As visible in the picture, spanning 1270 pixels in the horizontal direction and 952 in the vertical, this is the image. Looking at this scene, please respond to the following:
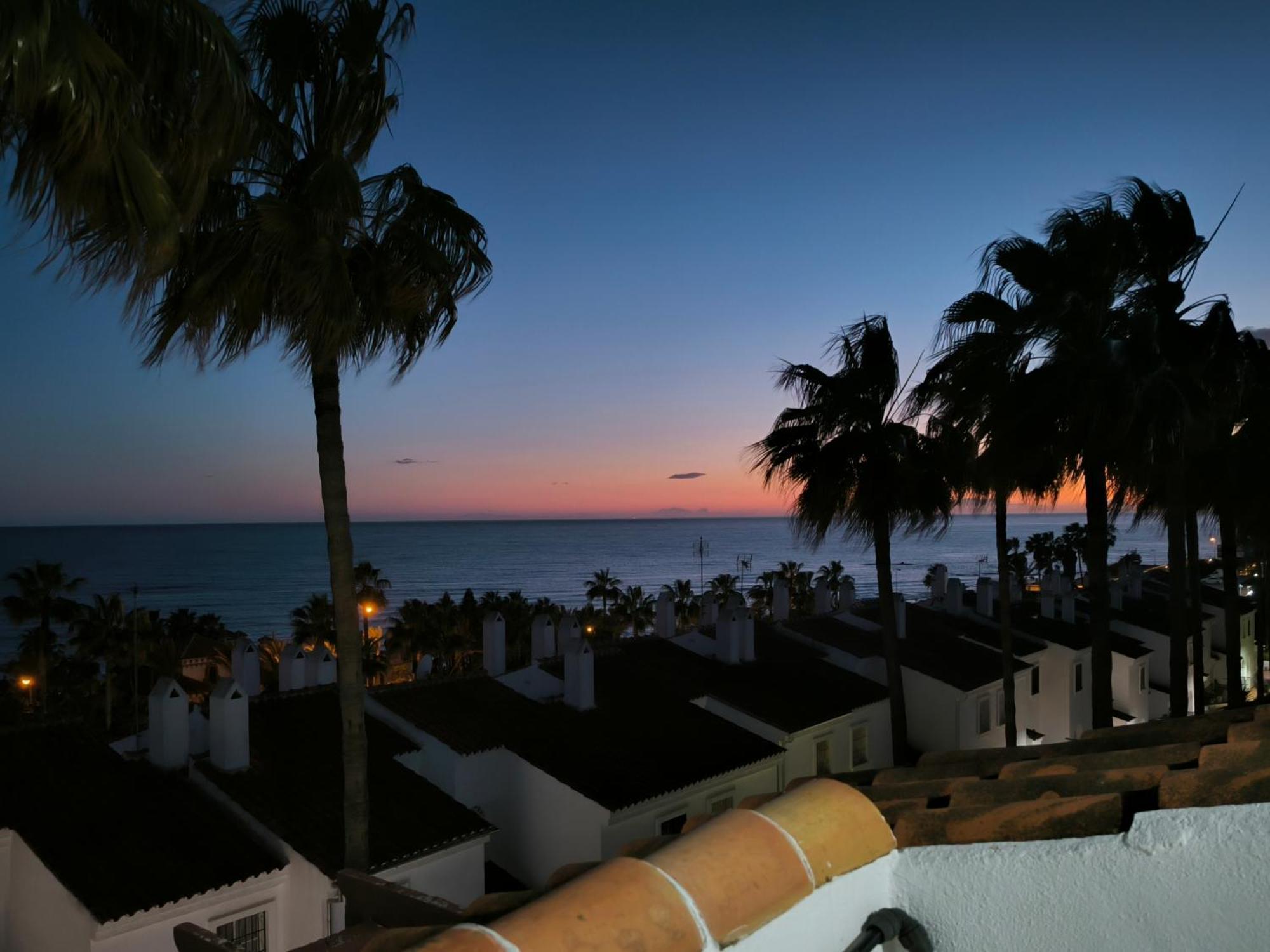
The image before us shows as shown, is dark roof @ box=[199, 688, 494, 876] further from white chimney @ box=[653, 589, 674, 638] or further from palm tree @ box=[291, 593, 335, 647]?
palm tree @ box=[291, 593, 335, 647]

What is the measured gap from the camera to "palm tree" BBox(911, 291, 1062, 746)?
13.3 m

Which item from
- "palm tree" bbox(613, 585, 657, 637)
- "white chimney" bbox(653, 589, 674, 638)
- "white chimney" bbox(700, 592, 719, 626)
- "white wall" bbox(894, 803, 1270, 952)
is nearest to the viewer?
"white wall" bbox(894, 803, 1270, 952)

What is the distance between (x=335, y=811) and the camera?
14.4 meters

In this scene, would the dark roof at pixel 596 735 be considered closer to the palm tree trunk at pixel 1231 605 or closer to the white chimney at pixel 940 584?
the palm tree trunk at pixel 1231 605

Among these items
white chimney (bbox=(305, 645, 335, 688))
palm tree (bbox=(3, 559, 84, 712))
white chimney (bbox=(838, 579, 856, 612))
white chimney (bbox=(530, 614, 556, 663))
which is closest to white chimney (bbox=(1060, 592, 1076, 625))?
white chimney (bbox=(838, 579, 856, 612))

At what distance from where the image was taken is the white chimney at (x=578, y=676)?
20422mm

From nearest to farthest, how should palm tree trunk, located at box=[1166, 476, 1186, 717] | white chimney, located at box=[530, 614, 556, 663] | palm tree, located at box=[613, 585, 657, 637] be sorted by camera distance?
palm tree trunk, located at box=[1166, 476, 1186, 717], white chimney, located at box=[530, 614, 556, 663], palm tree, located at box=[613, 585, 657, 637]

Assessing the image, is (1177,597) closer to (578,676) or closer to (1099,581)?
(1099,581)

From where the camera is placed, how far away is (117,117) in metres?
5.00

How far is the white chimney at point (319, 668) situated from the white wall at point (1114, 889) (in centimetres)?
1846

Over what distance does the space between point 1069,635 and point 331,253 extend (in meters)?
32.7

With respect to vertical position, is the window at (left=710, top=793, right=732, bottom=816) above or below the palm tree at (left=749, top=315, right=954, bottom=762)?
below

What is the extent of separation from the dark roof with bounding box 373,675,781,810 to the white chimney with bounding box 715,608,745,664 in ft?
13.9

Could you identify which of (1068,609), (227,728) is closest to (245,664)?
(227,728)
